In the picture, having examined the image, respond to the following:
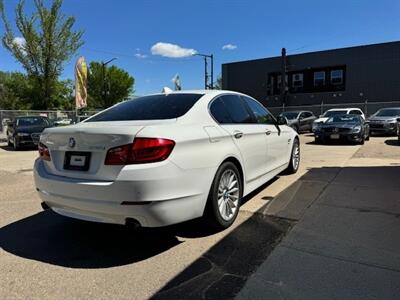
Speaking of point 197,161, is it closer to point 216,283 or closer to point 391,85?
point 216,283

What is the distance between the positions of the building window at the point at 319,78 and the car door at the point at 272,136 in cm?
3083

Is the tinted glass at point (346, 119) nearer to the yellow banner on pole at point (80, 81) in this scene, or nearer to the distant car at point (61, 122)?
the distant car at point (61, 122)

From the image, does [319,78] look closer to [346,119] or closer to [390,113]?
[390,113]

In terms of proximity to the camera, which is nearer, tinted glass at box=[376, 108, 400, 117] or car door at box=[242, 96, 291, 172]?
car door at box=[242, 96, 291, 172]

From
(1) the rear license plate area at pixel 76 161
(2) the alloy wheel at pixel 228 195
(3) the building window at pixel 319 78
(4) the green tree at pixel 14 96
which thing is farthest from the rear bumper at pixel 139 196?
(4) the green tree at pixel 14 96

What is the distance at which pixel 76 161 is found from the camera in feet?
12.3

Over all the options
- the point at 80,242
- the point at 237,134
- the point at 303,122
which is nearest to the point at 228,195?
the point at 237,134

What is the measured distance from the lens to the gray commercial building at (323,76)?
105 ft

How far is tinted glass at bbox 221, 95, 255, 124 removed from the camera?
499 cm

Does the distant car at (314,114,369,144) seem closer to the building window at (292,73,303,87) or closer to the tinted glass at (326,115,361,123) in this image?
the tinted glass at (326,115,361,123)

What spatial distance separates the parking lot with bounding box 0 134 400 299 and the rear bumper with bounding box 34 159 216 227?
0.43m

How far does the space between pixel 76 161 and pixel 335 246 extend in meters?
2.77

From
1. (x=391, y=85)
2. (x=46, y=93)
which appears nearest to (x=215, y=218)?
(x=46, y=93)

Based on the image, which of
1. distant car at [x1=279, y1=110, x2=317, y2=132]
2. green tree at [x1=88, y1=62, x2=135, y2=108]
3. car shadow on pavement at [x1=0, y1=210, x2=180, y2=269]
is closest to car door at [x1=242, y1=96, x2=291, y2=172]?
car shadow on pavement at [x1=0, y1=210, x2=180, y2=269]
